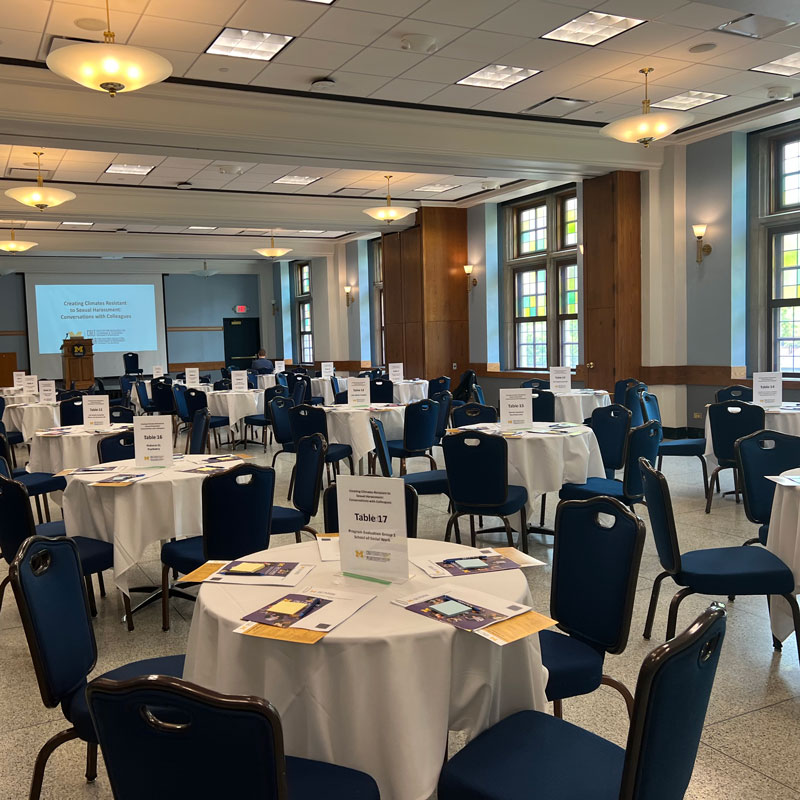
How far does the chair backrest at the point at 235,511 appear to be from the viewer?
3990 mm

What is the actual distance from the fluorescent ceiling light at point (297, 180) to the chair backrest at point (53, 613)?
11065 millimetres

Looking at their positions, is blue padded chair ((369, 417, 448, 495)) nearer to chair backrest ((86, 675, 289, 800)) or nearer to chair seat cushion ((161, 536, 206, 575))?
chair seat cushion ((161, 536, 206, 575))

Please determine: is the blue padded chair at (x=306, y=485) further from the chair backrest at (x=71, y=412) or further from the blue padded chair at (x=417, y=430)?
the chair backrest at (x=71, y=412)

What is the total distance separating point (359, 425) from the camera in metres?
8.55

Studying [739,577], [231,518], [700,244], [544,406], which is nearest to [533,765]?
[739,577]

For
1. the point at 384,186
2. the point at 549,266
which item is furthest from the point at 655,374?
the point at 384,186

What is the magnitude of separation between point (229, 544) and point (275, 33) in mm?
4783

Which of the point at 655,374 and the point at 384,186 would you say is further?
the point at 384,186

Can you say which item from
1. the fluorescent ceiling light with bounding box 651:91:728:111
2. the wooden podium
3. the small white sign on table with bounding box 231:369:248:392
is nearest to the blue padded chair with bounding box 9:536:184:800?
the fluorescent ceiling light with bounding box 651:91:728:111

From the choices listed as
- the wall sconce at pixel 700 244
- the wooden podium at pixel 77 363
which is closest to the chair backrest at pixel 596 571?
the wall sconce at pixel 700 244

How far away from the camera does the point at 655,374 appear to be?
1134 centimetres

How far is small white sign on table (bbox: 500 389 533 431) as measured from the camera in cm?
641

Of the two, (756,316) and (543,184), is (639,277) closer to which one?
(756,316)

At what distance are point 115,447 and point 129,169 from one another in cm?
747
